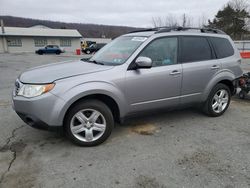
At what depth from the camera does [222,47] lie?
15.9 feet

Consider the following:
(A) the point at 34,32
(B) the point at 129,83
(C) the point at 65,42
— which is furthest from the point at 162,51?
(C) the point at 65,42

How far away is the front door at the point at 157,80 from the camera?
3719mm

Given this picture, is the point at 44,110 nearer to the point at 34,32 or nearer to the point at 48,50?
the point at 48,50

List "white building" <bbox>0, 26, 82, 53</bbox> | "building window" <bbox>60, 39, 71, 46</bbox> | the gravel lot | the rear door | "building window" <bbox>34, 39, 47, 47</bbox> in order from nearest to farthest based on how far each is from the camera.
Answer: the gravel lot
the rear door
"white building" <bbox>0, 26, 82, 53</bbox>
"building window" <bbox>34, 39, 47, 47</bbox>
"building window" <bbox>60, 39, 71, 46</bbox>

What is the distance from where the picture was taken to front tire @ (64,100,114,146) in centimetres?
338

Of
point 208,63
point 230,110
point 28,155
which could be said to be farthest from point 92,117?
point 230,110

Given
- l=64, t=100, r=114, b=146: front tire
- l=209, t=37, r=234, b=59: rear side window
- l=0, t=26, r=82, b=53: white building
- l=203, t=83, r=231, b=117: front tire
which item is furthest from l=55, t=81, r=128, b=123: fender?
l=0, t=26, r=82, b=53: white building

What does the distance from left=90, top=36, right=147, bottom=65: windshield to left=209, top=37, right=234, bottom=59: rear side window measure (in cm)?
171

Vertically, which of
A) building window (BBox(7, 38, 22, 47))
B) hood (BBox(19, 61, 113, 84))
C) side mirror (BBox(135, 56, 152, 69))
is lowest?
hood (BBox(19, 61, 113, 84))

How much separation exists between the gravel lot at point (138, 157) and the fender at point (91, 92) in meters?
0.64

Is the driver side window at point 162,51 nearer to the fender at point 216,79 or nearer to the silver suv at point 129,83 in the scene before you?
the silver suv at point 129,83

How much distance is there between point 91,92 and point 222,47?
3116 millimetres

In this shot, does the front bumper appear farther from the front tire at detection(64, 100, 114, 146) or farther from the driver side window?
the driver side window

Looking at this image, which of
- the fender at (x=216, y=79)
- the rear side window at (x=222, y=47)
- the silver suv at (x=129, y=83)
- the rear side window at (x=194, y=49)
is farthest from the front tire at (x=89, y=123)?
the rear side window at (x=222, y=47)
